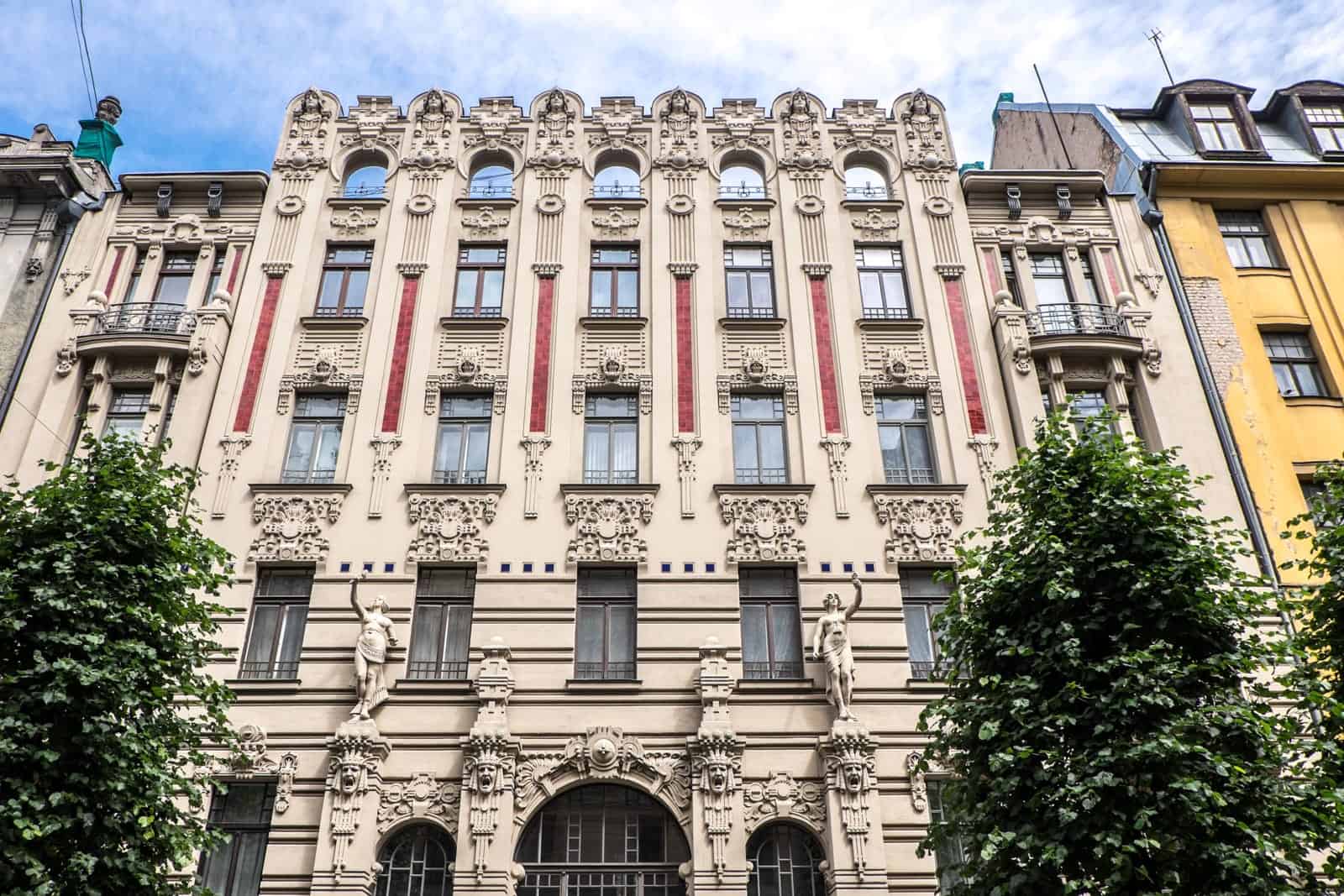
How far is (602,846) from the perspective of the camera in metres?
18.0

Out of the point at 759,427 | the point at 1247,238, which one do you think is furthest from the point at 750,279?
the point at 1247,238

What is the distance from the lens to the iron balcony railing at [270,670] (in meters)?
19.5

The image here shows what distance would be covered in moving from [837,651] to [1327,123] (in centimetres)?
2059

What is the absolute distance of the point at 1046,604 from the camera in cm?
1491

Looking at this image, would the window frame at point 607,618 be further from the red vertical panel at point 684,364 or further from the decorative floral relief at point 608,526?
the red vertical panel at point 684,364

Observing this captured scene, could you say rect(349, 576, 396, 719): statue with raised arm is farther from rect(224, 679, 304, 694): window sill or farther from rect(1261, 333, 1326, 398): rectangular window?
rect(1261, 333, 1326, 398): rectangular window

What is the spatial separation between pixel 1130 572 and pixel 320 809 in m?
13.4

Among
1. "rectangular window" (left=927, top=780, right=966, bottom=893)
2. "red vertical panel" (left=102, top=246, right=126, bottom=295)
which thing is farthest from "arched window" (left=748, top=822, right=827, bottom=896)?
"red vertical panel" (left=102, top=246, right=126, bottom=295)

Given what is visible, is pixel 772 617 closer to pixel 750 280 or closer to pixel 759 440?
pixel 759 440

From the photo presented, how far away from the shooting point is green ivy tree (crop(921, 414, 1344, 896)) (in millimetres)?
12500

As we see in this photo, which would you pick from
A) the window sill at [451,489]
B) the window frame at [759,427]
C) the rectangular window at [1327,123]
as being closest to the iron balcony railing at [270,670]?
the window sill at [451,489]

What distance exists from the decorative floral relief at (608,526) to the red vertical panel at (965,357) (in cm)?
713

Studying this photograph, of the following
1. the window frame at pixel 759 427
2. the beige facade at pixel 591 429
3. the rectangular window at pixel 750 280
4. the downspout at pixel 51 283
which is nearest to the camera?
the beige facade at pixel 591 429

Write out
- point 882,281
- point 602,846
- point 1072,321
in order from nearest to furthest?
point 602,846
point 1072,321
point 882,281
